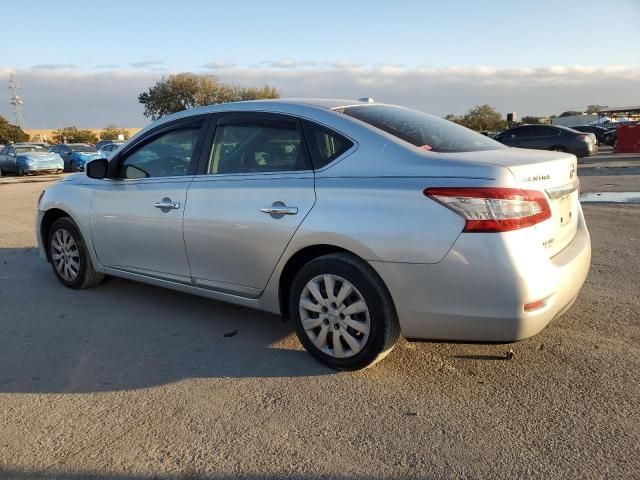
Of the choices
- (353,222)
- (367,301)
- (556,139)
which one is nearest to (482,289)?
(367,301)

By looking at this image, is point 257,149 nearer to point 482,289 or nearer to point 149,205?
point 149,205

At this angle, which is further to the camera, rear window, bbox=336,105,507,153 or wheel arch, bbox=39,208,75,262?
wheel arch, bbox=39,208,75,262

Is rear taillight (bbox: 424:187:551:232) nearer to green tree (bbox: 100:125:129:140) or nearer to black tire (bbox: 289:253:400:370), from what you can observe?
black tire (bbox: 289:253:400:370)

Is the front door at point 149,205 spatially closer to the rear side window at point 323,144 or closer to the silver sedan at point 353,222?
the silver sedan at point 353,222

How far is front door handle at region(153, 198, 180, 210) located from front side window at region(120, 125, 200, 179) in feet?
0.76

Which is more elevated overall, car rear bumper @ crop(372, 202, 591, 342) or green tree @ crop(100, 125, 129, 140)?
car rear bumper @ crop(372, 202, 591, 342)

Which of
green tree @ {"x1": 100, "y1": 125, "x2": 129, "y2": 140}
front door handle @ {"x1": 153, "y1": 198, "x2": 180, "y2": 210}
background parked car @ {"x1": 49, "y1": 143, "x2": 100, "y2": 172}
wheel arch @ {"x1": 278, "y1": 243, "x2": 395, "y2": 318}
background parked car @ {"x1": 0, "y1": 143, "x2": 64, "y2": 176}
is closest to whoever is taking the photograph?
wheel arch @ {"x1": 278, "y1": 243, "x2": 395, "y2": 318}

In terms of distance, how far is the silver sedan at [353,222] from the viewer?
294 cm

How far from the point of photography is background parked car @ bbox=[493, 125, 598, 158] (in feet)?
→ 66.7

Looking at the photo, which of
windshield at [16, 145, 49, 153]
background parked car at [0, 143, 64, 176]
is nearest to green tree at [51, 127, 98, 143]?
windshield at [16, 145, 49, 153]

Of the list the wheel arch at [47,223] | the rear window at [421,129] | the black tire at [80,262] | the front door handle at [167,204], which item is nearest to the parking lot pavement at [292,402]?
the black tire at [80,262]

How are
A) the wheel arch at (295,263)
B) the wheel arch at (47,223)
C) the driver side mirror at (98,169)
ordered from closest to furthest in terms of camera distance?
the wheel arch at (295,263) < the driver side mirror at (98,169) < the wheel arch at (47,223)

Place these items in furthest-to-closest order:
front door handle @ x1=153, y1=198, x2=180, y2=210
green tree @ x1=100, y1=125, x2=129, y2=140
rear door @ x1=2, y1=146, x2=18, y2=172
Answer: green tree @ x1=100, y1=125, x2=129, y2=140, rear door @ x1=2, y1=146, x2=18, y2=172, front door handle @ x1=153, y1=198, x2=180, y2=210

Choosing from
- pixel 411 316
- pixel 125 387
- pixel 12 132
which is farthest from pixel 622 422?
pixel 12 132
